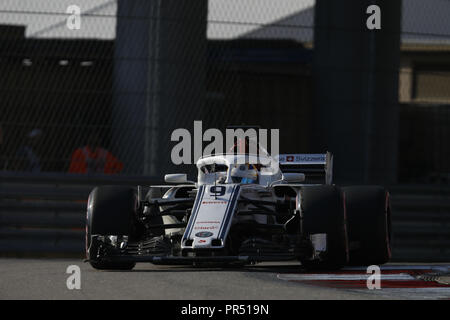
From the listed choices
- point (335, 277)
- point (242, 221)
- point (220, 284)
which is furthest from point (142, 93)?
point (220, 284)

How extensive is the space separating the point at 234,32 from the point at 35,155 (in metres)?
2.78

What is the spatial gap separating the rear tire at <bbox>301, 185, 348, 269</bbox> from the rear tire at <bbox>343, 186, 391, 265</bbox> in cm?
71

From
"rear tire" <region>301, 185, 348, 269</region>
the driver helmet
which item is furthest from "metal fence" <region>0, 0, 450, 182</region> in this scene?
"rear tire" <region>301, 185, 348, 269</region>

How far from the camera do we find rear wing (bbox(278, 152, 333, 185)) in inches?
429

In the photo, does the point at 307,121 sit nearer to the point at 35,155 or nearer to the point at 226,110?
the point at 226,110

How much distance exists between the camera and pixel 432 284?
8578 mm

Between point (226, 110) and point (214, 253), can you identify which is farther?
point (226, 110)

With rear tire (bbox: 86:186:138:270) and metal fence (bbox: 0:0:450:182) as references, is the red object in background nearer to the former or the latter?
metal fence (bbox: 0:0:450:182)

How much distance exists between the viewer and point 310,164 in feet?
36.1

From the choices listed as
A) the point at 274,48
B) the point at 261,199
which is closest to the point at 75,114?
the point at 261,199

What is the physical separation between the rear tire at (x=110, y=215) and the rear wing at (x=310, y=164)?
1.98 meters

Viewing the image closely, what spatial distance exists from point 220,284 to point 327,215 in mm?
1781

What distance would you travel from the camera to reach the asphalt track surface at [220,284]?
719 centimetres

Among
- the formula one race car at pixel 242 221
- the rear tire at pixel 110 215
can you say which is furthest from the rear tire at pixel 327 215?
the rear tire at pixel 110 215
